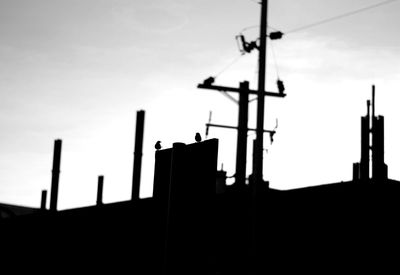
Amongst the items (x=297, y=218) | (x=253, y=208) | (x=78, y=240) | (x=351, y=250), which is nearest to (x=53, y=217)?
(x=78, y=240)

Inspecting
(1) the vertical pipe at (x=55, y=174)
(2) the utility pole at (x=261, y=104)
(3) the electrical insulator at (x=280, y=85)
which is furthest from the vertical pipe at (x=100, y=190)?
(2) the utility pole at (x=261, y=104)

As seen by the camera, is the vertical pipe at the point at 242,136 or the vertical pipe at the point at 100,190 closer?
the vertical pipe at the point at 242,136

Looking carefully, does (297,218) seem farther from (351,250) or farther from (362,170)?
(362,170)

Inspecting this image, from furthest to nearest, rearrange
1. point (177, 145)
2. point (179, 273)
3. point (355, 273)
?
point (355, 273) → point (177, 145) → point (179, 273)

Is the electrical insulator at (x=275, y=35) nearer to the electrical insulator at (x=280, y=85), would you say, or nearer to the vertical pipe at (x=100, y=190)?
the electrical insulator at (x=280, y=85)

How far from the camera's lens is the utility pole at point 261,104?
48.8ft

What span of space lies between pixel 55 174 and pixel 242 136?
90.8 feet

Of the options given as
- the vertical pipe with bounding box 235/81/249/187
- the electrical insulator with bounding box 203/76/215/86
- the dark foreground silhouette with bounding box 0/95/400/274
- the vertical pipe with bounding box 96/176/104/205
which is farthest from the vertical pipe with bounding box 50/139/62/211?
the electrical insulator with bounding box 203/76/215/86

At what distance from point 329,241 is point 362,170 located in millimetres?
9721

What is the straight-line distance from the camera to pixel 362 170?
1236 inches

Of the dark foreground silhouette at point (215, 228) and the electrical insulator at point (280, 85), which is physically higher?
the electrical insulator at point (280, 85)

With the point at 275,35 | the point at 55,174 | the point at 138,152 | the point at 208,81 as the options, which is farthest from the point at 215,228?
the point at 55,174

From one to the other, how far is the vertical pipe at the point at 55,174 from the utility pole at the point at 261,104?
33.9 meters

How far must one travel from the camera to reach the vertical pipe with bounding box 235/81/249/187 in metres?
23.1
